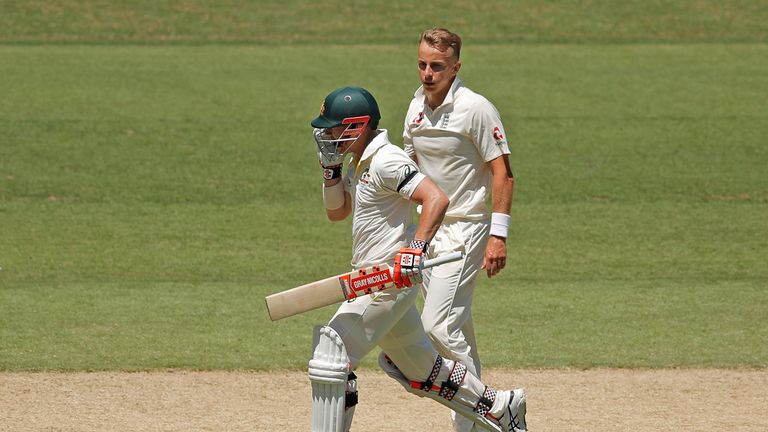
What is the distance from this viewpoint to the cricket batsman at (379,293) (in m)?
6.62

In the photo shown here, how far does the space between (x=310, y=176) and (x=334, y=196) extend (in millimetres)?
9687

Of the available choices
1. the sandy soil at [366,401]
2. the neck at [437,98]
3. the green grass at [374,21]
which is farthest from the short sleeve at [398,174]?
the green grass at [374,21]

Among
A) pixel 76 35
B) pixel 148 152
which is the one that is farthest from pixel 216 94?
pixel 76 35

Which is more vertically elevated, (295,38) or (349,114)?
(349,114)

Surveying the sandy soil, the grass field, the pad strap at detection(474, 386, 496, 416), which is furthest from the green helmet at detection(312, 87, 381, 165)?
the grass field

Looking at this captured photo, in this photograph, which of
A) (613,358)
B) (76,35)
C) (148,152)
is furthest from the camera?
(76,35)

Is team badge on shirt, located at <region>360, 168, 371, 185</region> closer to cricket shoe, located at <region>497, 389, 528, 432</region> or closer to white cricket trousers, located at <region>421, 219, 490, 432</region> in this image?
white cricket trousers, located at <region>421, 219, 490, 432</region>

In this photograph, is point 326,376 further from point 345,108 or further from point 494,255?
point 345,108

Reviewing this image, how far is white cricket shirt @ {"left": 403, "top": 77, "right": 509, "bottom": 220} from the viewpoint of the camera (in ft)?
24.4

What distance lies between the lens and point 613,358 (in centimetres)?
977

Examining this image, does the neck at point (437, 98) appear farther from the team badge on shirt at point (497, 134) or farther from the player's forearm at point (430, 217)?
the player's forearm at point (430, 217)

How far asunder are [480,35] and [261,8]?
4.57 m

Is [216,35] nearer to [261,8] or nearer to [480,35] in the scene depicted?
[261,8]

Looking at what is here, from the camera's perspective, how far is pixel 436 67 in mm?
7426
